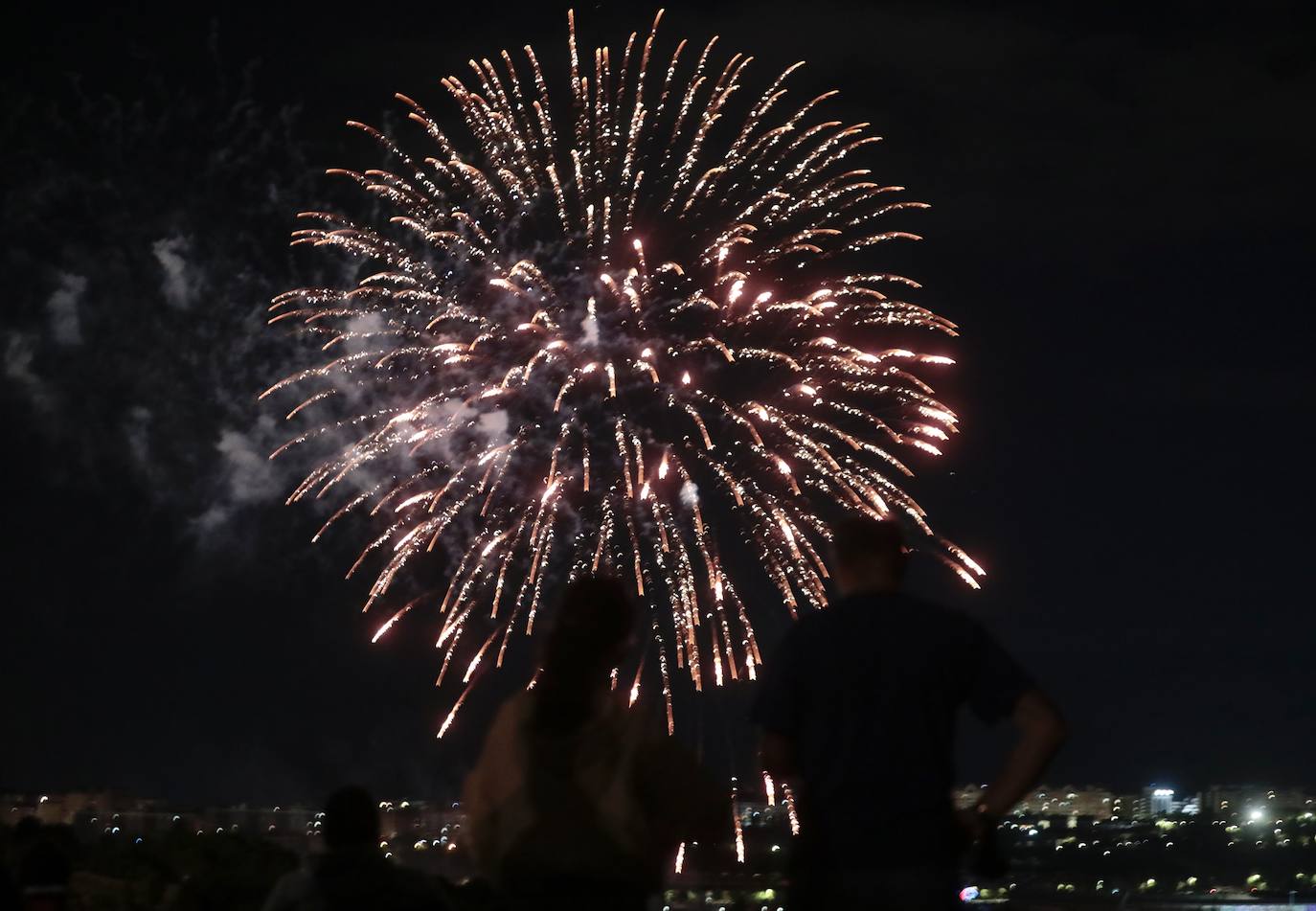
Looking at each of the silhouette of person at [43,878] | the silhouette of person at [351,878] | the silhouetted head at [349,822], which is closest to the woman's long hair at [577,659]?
the silhouette of person at [351,878]

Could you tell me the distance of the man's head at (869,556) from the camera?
5645mm

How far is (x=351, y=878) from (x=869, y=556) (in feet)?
5.85

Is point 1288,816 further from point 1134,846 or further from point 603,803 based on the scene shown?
point 603,803

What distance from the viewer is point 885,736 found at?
539 centimetres

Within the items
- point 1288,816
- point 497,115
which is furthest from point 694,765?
point 1288,816

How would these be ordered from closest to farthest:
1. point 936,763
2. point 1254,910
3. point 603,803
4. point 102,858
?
1. point 603,803
2. point 936,763
3. point 102,858
4. point 1254,910

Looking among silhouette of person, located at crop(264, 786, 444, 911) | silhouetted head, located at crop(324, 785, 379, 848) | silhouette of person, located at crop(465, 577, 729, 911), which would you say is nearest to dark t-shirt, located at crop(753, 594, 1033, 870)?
silhouette of person, located at crop(465, 577, 729, 911)

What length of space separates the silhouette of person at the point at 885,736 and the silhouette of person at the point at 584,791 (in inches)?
16.5

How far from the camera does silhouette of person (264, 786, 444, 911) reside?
5.77 m

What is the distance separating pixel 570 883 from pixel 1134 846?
4989cm

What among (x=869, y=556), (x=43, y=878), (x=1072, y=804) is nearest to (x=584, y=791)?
(x=869, y=556)

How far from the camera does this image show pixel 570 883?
5.00m

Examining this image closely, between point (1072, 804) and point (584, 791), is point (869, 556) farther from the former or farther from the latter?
point (1072, 804)

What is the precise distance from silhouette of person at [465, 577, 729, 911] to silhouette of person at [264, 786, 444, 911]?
2.51 ft
